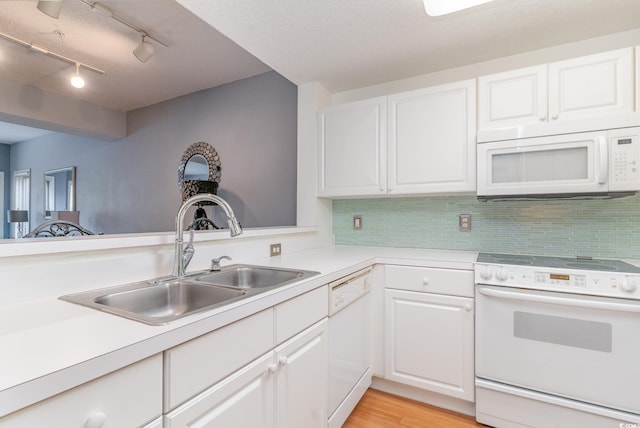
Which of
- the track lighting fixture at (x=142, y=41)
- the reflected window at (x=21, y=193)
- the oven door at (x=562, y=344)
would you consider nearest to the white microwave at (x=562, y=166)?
the oven door at (x=562, y=344)

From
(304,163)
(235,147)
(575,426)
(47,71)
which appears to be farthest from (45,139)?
(575,426)

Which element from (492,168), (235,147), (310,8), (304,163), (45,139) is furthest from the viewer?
(45,139)

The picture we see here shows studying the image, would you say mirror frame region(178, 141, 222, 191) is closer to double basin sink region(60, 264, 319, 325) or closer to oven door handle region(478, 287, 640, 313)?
double basin sink region(60, 264, 319, 325)

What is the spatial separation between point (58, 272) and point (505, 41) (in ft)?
8.37

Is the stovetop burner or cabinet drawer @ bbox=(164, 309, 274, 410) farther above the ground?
the stovetop burner

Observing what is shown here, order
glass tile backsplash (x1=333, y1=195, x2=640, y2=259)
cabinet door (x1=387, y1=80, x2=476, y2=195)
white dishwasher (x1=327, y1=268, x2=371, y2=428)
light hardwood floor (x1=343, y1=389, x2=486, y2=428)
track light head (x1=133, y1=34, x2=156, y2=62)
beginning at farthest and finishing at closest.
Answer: track light head (x1=133, y1=34, x2=156, y2=62), cabinet door (x1=387, y1=80, x2=476, y2=195), glass tile backsplash (x1=333, y1=195, x2=640, y2=259), light hardwood floor (x1=343, y1=389, x2=486, y2=428), white dishwasher (x1=327, y1=268, x2=371, y2=428)

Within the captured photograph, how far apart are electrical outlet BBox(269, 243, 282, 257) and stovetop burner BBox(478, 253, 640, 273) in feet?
4.02

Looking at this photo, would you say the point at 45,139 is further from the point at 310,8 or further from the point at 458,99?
the point at 458,99

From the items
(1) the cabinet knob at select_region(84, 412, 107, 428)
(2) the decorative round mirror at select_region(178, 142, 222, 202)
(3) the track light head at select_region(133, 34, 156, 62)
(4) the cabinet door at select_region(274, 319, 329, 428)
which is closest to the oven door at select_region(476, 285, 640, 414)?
(4) the cabinet door at select_region(274, 319, 329, 428)

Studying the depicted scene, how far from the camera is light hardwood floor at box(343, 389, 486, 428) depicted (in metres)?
1.66

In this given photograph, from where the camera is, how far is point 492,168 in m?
1.81

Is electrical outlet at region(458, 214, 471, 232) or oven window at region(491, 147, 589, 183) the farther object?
electrical outlet at region(458, 214, 471, 232)

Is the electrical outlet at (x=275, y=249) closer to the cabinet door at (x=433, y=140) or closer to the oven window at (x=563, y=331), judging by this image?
the cabinet door at (x=433, y=140)

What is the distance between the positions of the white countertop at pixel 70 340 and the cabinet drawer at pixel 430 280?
1.01 meters
